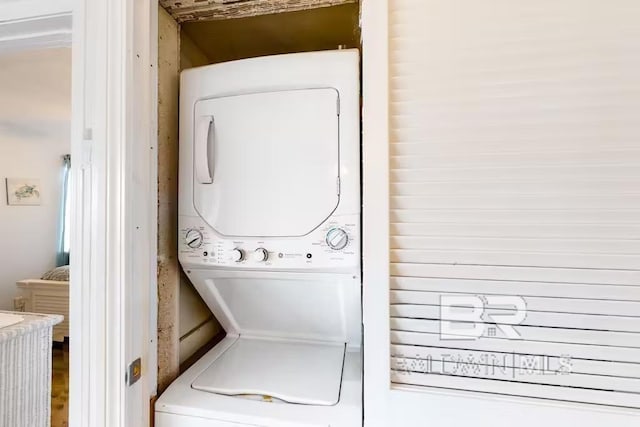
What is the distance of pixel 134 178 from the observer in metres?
0.97

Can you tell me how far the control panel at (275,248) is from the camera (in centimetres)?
101

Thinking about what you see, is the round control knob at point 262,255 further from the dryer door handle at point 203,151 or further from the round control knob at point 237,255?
the dryer door handle at point 203,151

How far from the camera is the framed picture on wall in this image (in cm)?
400

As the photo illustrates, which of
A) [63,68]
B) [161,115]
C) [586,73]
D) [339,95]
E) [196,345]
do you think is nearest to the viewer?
[586,73]

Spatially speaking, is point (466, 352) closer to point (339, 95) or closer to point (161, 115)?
point (339, 95)

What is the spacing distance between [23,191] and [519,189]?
17.5 ft

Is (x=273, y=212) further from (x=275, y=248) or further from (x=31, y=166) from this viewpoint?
(x=31, y=166)

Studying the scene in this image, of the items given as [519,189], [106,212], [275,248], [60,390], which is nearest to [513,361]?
[519,189]

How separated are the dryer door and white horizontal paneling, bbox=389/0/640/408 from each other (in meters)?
0.26

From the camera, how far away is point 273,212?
108 centimetres

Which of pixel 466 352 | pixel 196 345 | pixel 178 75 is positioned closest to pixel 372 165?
pixel 466 352

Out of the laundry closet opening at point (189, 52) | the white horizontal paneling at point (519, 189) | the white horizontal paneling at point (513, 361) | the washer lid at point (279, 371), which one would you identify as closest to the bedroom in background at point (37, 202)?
the laundry closet opening at point (189, 52)

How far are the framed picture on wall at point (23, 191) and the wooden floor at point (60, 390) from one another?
1.86 meters

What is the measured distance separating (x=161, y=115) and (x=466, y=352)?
47.2 inches
